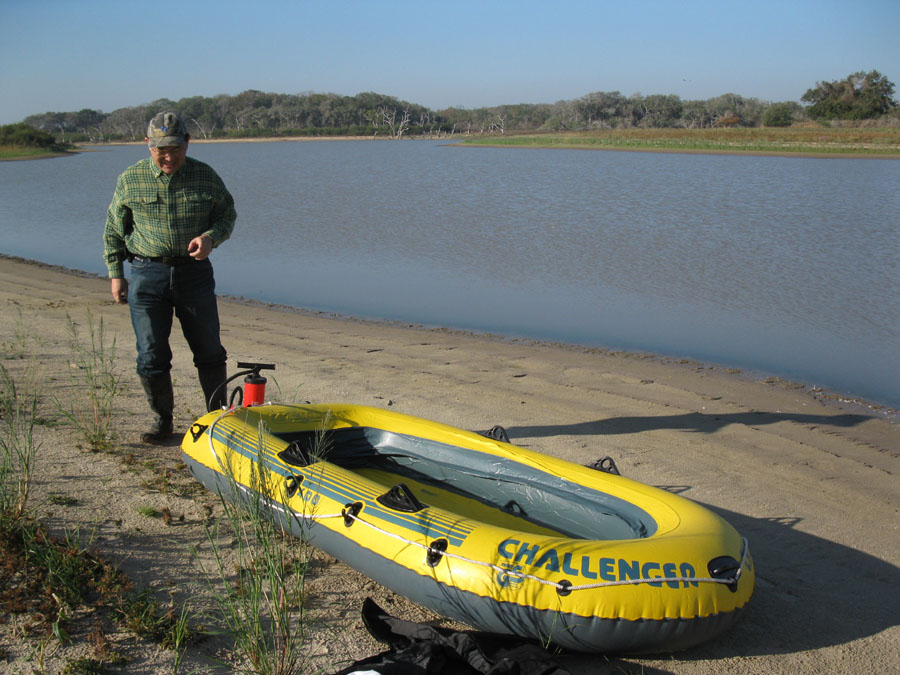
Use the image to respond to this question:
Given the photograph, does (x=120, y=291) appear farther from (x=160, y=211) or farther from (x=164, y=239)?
(x=160, y=211)

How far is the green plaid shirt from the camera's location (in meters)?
4.57

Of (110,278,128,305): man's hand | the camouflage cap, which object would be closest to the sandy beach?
(110,278,128,305): man's hand

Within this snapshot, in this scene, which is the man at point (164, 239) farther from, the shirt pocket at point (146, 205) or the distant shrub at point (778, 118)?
the distant shrub at point (778, 118)

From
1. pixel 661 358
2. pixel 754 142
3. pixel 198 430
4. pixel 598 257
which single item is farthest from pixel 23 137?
pixel 198 430

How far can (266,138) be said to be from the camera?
9181 centimetres

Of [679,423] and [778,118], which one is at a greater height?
[778,118]

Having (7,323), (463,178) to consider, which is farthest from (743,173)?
(7,323)

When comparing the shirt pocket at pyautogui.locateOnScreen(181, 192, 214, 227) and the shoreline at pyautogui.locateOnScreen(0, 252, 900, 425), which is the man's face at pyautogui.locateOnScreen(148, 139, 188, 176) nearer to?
the shirt pocket at pyautogui.locateOnScreen(181, 192, 214, 227)

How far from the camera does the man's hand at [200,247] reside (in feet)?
14.7

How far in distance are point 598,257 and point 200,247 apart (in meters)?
10.9

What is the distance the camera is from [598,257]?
1458cm

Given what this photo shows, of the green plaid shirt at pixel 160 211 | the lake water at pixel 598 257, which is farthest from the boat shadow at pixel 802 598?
the lake water at pixel 598 257

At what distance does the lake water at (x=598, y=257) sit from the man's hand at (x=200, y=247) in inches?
227

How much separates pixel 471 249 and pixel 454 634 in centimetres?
1317
